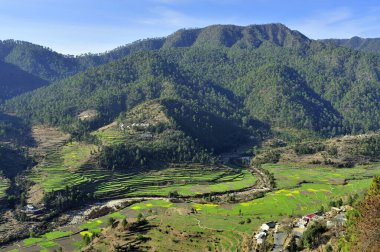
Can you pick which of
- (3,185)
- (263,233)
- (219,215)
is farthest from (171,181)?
(263,233)

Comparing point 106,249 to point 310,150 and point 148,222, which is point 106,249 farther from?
point 310,150

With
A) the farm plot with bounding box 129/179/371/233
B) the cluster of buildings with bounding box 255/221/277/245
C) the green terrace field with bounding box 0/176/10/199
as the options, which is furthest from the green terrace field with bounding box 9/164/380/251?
the green terrace field with bounding box 0/176/10/199

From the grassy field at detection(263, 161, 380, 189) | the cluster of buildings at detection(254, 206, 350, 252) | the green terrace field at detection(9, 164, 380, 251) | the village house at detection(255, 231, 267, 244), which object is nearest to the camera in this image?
the cluster of buildings at detection(254, 206, 350, 252)

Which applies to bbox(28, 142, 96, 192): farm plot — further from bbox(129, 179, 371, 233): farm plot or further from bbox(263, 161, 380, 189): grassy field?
bbox(263, 161, 380, 189): grassy field

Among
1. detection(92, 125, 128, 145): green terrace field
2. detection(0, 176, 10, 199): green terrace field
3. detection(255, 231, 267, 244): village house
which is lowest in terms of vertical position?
detection(255, 231, 267, 244): village house

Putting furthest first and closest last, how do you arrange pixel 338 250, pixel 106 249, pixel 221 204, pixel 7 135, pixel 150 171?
pixel 7 135 → pixel 150 171 → pixel 221 204 → pixel 106 249 → pixel 338 250

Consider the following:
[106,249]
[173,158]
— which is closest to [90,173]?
[173,158]
